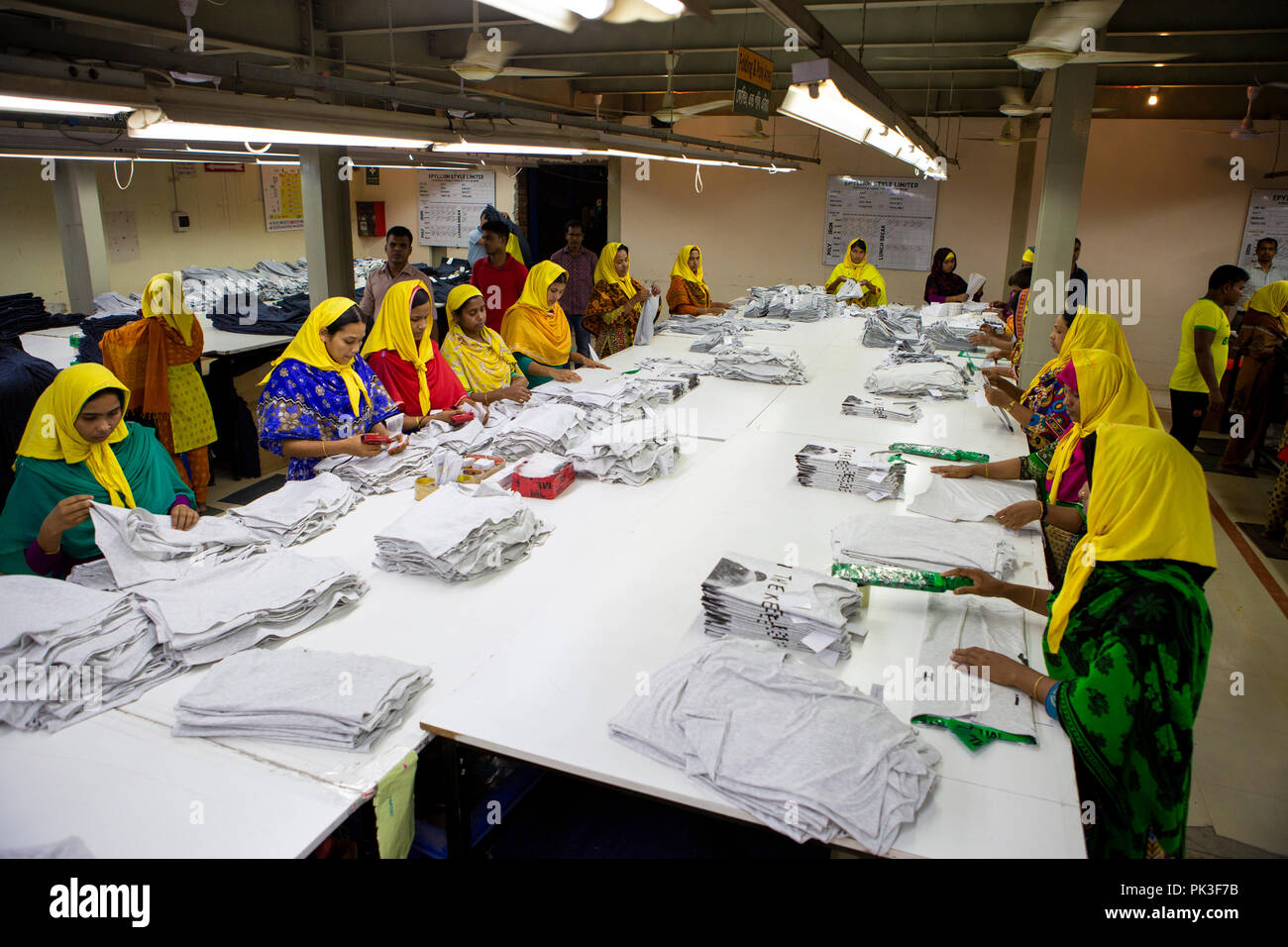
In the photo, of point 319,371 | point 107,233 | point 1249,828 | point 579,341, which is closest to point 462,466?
point 319,371

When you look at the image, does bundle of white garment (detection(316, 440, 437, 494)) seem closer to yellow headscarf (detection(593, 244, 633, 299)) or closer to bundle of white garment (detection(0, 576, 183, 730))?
bundle of white garment (detection(0, 576, 183, 730))

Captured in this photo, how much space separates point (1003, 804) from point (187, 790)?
1773mm

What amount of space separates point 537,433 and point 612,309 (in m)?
3.56

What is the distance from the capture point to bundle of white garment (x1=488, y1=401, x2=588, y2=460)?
4.00 m

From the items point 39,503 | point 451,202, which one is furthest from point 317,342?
point 451,202

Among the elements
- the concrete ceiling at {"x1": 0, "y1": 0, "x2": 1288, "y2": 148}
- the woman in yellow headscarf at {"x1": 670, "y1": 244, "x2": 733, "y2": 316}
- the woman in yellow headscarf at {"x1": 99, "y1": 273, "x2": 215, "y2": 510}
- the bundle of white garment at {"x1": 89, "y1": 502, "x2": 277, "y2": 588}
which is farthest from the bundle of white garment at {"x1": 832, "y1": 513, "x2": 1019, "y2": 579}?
the woman in yellow headscarf at {"x1": 670, "y1": 244, "x2": 733, "y2": 316}

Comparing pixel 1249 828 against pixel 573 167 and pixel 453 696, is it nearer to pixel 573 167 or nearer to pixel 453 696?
pixel 453 696

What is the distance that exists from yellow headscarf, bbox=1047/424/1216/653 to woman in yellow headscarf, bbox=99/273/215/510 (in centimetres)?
527

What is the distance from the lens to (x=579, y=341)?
8422mm

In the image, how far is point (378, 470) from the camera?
144 inches

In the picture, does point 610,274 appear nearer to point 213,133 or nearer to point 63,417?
point 213,133

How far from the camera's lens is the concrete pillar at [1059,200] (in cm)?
531

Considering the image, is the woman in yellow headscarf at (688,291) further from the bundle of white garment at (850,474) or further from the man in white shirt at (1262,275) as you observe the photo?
the man in white shirt at (1262,275)

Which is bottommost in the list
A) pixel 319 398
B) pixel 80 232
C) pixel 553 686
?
pixel 553 686
